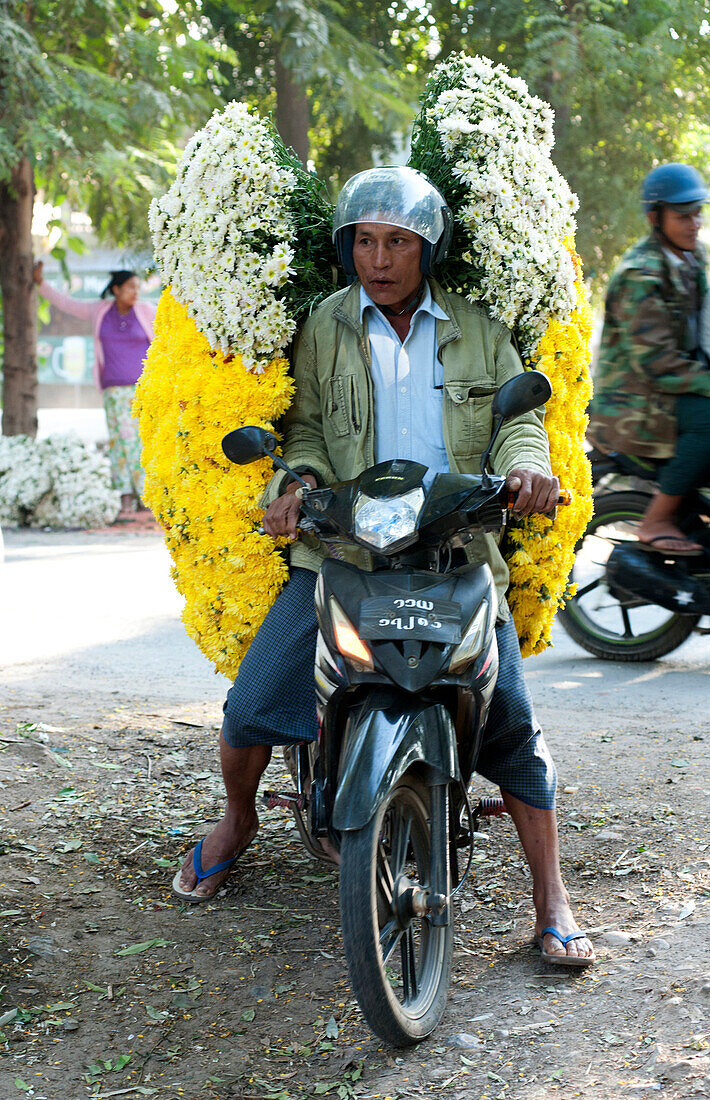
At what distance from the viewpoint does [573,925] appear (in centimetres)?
313

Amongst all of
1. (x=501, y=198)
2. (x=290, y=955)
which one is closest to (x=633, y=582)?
(x=501, y=198)

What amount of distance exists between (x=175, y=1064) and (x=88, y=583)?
635 cm

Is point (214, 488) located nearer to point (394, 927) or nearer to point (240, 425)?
point (240, 425)

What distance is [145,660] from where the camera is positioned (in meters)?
6.59

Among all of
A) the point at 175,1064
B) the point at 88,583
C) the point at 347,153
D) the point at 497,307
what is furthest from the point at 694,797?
the point at 347,153

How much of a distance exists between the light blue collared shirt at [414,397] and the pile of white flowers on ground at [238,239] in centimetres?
35

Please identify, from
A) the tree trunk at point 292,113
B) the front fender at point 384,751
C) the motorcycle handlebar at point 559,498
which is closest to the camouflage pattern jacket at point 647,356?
the motorcycle handlebar at point 559,498

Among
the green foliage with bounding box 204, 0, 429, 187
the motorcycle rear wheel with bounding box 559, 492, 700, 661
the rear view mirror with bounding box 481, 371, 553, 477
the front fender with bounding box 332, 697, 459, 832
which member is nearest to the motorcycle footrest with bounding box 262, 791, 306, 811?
the front fender with bounding box 332, 697, 459, 832

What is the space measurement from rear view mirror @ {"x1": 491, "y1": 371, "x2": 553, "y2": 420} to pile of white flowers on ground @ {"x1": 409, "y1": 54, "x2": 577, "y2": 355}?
723 millimetres

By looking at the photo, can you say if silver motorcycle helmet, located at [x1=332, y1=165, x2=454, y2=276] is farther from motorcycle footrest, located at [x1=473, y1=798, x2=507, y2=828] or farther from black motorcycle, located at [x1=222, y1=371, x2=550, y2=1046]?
motorcycle footrest, located at [x1=473, y1=798, x2=507, y2=828]

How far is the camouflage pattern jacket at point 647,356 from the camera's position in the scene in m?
5.53

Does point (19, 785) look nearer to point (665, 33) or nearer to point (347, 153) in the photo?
point (665, 33)

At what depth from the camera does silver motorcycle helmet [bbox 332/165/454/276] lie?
3150 millimetres

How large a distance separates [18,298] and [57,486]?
90.0 inches
